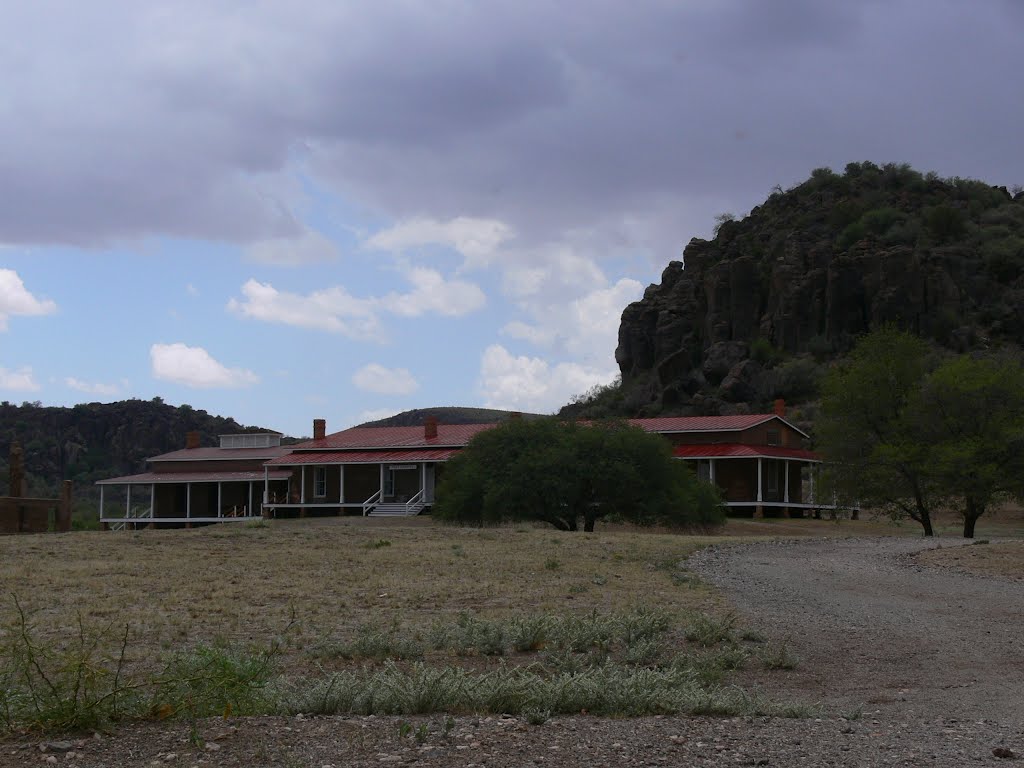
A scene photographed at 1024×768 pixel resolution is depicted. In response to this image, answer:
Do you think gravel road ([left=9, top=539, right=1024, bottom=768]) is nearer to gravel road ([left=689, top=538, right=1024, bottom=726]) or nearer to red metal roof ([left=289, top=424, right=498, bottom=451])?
gravel road ([left=689, top=538, right=1024, bottom=726])

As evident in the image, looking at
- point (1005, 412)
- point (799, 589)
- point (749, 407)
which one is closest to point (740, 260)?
point (749, 407)

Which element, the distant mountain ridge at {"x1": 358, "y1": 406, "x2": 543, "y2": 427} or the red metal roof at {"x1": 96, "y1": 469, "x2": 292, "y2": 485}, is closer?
the red metal roof at {"x1": 96, "y1": 469, "x2": 292, "y2": 485}

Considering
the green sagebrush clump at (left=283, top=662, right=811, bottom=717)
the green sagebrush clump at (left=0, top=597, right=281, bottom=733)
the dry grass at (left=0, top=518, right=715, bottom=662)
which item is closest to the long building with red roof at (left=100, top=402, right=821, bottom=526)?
the dry grass at (left=0, top=518, right=715, bottom=662)

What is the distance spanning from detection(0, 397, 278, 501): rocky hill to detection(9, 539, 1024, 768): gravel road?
110 metres

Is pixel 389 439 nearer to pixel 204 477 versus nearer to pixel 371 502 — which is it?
pixel 371 502

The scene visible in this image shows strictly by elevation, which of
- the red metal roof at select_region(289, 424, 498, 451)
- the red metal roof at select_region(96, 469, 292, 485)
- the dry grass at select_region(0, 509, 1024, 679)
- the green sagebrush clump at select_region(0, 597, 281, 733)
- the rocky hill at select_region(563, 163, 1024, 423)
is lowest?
the dry grass at select_region(0, 509, 1024, 679)

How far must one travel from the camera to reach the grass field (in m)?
7.90

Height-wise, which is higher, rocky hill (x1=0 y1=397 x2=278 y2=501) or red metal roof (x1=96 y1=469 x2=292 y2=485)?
rocky hill (x1=0 y1=397 x2=278 y2=501)

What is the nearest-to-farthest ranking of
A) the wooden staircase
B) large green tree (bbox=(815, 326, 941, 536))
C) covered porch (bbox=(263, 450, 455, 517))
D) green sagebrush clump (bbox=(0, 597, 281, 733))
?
green sagebrush clump (bbox=(0, 597, 281, 733)) < large green tree (bbox=(815, 326, 941, 536)) < the wooden staircase < covered porch (bbox=(263, 450, 455, 517))

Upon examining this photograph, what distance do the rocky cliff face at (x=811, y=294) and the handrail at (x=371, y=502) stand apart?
1542 inches

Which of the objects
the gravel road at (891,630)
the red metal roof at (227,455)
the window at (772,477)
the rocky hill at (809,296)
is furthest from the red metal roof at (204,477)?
the gravel road at (891,630)

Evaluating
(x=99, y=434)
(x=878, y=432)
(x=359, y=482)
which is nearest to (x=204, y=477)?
(x=359, y=482)

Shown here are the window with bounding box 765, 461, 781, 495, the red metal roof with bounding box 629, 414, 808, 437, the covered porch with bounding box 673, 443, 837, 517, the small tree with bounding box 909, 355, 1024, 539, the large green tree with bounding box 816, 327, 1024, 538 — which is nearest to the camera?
the small tree with bounding box 909, 355, 1024, 539

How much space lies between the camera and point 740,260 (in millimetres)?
104688
